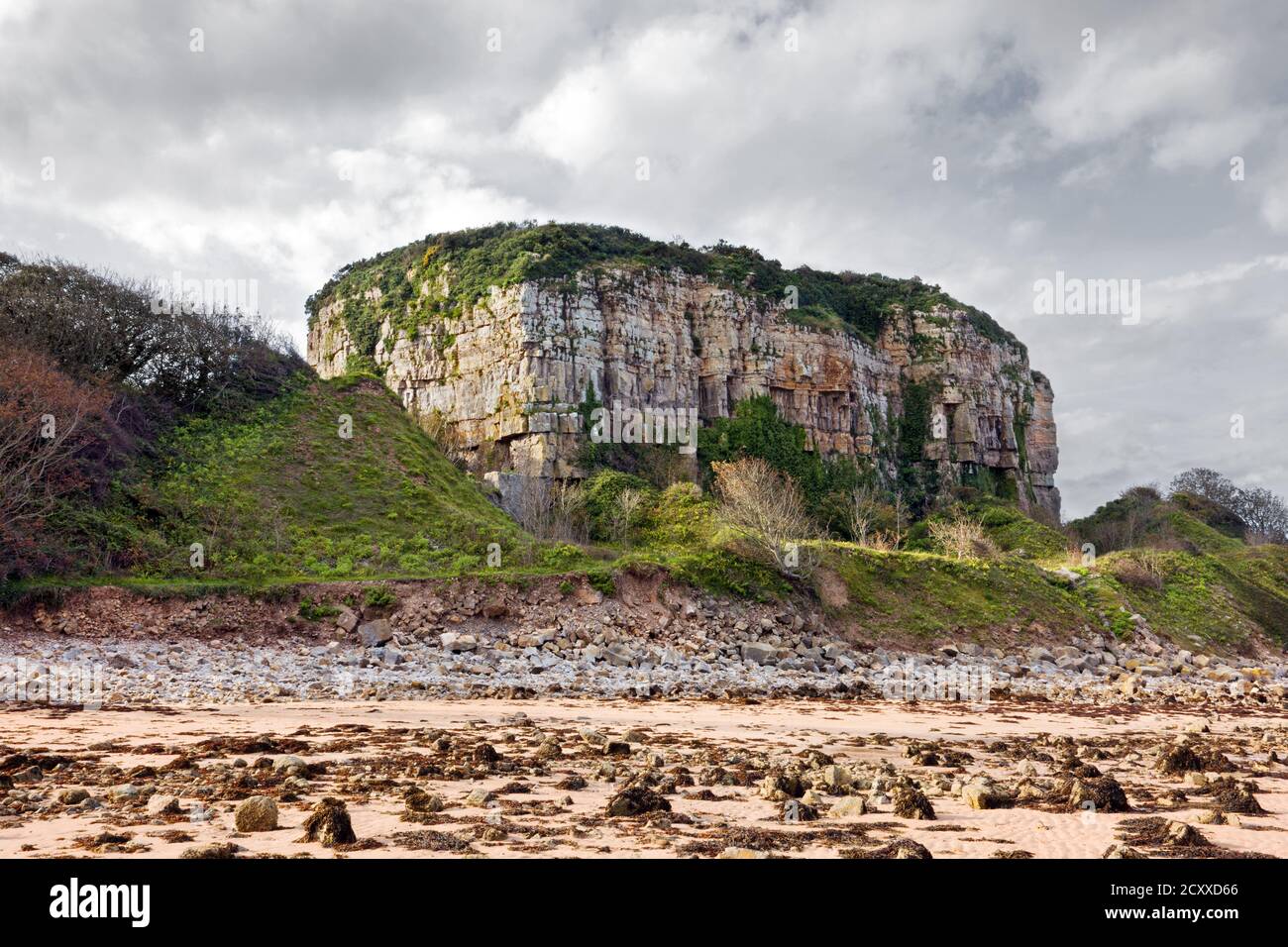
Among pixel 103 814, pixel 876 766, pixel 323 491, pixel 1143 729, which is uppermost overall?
pixel 323 491

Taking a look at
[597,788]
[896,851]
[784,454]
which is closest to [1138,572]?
[784,454]

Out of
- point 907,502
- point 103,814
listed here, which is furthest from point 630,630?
point 907,502

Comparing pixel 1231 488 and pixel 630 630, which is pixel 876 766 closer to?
pixel 630 630

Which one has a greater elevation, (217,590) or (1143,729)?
(217,590)

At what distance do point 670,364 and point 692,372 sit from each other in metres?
2.30

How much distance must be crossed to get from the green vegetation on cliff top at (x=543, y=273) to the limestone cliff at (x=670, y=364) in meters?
0.31

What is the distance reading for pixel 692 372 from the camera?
220 ft

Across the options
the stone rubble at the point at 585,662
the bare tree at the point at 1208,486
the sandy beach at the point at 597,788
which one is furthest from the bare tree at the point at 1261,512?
the sandy beach at the point at 597,788

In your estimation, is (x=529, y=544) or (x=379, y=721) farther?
(x=529, y=544)

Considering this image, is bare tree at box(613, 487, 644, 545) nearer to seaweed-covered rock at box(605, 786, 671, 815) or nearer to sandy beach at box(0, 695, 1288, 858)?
sandy beach at box(0, 695, 1288, 858)

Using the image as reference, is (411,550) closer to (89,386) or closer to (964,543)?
(89,386)

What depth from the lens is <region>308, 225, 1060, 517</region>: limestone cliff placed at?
59.4m

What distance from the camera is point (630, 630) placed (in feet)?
84.7
